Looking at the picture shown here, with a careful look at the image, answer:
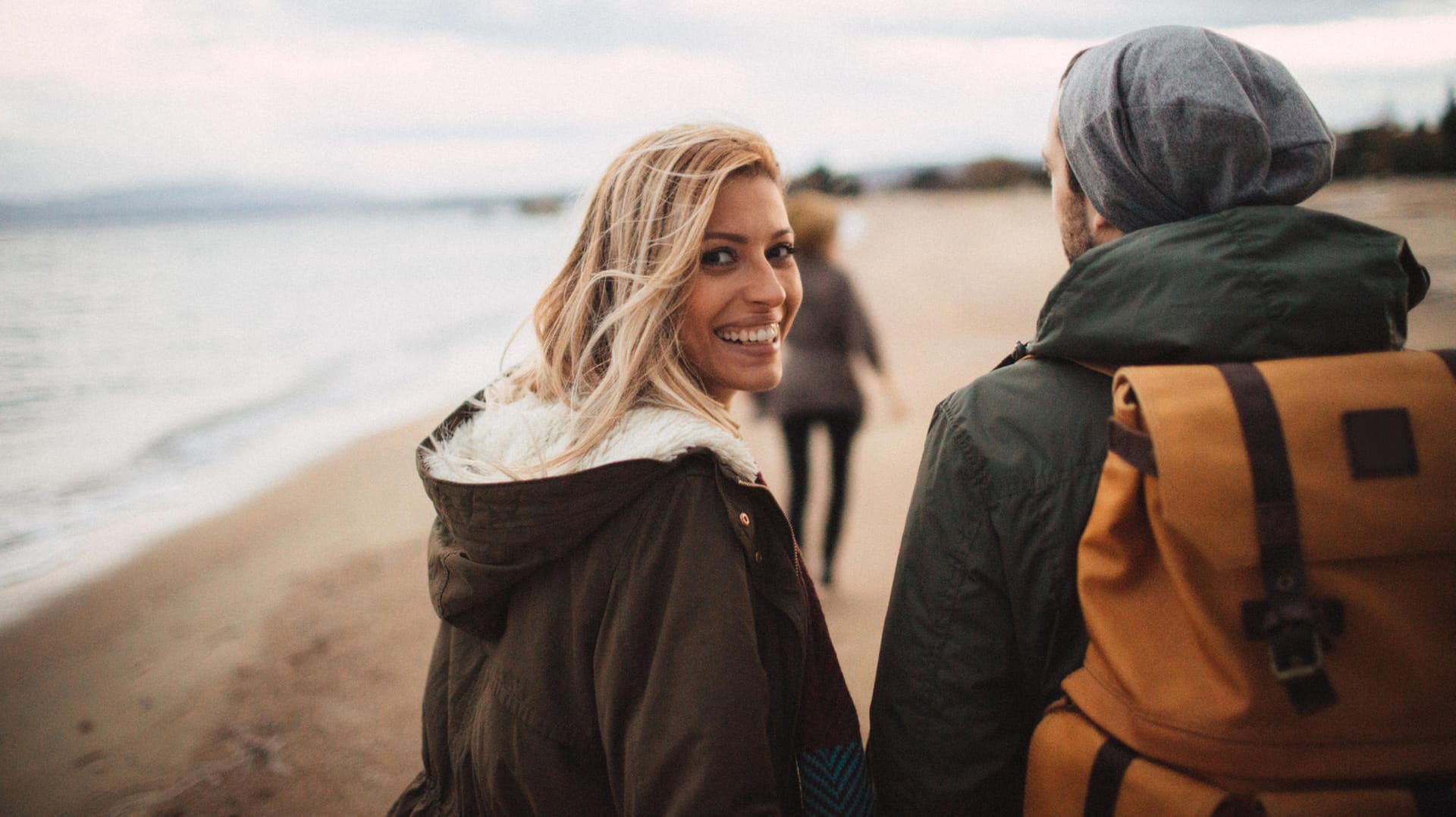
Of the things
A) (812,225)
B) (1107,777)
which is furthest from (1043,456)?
(812,225)

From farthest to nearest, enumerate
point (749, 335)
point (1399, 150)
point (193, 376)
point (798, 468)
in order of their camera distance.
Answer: point (193, 376), point (1399, 150), point (798, 468), point (749, 335)

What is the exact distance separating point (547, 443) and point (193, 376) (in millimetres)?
13432

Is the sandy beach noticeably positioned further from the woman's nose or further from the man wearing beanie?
the woman's nose

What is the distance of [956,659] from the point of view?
139cm

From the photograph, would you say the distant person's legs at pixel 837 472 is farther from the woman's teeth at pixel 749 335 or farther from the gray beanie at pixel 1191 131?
the gray beanie at pixel 1191 131

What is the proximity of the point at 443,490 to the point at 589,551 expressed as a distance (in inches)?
12.3

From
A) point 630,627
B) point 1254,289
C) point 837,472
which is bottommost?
point 837,472

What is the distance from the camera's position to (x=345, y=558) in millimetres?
5492

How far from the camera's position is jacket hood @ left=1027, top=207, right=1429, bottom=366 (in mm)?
1114

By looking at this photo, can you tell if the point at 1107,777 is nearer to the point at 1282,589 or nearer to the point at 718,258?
the point at 1282,589

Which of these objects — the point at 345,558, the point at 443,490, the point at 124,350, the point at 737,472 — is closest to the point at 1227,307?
the point at 737,472

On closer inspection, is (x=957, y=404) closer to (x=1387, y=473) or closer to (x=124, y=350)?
(x=1387, y=473)

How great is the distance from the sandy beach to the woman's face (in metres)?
2.33

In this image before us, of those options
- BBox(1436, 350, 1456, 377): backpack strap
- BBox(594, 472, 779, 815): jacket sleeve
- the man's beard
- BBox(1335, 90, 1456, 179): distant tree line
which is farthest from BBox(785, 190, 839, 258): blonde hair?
BBox(1335, 90, 1456, 179): distant tree line
